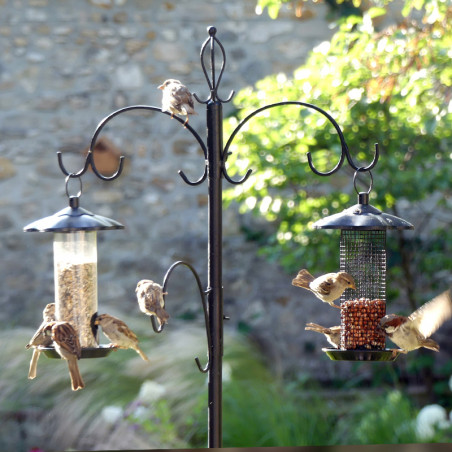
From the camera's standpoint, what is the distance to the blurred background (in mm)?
5062

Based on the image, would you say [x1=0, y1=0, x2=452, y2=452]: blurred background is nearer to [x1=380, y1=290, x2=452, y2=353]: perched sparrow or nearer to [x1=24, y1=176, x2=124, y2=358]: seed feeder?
[x1=24, y1=176, x2=124, y2=358]: seed feeder

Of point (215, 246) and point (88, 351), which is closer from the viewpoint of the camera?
point (215, 246)

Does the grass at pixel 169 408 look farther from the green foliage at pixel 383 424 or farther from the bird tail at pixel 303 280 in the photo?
the bird tail at pixel 303 280

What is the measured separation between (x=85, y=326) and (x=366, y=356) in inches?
35.5

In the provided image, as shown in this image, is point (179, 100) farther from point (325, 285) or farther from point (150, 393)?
point (150, 393)

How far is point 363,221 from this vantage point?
2.61 m

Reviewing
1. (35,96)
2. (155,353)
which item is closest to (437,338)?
(155,353)

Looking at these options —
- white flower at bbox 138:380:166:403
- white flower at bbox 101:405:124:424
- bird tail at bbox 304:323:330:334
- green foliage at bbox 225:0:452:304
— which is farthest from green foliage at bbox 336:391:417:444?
bird tail at bbox 304:323:330:334

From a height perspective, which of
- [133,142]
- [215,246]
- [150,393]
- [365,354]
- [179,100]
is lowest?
[150,393]

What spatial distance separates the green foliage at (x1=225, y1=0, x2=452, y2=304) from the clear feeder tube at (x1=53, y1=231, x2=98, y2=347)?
166 centimetres

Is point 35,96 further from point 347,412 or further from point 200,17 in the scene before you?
point 347,412

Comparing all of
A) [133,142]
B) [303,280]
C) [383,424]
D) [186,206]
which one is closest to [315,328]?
[303,280]

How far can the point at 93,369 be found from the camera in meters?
5.04

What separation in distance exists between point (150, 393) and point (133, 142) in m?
1.92
